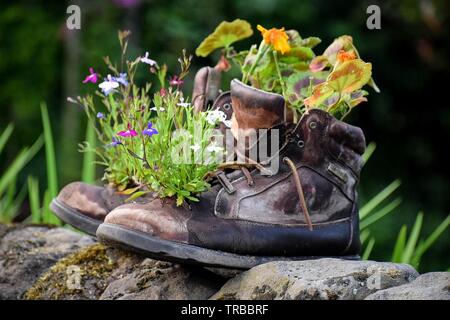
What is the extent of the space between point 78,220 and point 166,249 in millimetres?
518

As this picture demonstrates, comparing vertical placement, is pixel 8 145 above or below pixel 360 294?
below

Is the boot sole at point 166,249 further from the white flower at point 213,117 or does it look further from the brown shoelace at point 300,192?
the white flower at point 213,117

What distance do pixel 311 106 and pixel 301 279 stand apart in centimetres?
45

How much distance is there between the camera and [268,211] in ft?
6.00

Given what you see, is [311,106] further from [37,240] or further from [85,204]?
[37,240]

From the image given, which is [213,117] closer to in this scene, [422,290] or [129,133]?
[129,133]

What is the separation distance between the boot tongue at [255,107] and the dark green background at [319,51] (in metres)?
3.55

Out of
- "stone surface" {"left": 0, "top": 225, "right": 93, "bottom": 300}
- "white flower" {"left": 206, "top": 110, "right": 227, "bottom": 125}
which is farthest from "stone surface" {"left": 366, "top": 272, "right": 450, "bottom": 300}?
"stone surface" {"left": 0, "top": 225, "right": 93, "bottom": 300}

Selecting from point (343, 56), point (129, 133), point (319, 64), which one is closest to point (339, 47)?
point (319, 64)

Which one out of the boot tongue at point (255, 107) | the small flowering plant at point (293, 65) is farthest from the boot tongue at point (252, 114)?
the small flowering plant at point (293, 65)

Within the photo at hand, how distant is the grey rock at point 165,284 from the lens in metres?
1.82

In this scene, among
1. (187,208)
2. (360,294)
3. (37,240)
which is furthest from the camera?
(37,240)

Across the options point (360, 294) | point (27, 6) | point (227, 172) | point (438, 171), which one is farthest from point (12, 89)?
point (360, 294)
